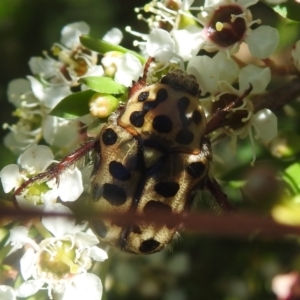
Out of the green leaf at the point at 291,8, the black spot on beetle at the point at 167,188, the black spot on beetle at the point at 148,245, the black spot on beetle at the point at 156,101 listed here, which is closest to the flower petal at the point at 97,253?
the black spot on beetle at the point at 148,245

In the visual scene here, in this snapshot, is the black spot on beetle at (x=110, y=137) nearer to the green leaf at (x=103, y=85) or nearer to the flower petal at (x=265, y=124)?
the green leaf at (x=103, y=85)

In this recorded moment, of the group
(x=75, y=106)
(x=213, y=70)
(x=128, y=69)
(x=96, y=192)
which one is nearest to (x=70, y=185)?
(x=96, y=192)

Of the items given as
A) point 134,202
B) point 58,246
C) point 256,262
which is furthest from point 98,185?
point 256,262

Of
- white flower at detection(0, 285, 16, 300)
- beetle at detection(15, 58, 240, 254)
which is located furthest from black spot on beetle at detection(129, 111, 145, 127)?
white flower at detection(0, 285, 16, 300)

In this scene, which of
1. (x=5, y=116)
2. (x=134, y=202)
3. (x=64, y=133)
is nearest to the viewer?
(x=134, y=202)

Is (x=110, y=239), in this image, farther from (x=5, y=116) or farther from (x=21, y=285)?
(x=5, y=116)

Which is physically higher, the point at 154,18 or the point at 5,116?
the point at 154,18

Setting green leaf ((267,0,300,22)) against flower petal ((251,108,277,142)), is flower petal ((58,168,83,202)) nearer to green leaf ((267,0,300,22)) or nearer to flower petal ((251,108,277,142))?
flower petal ((251,108,277,142))
